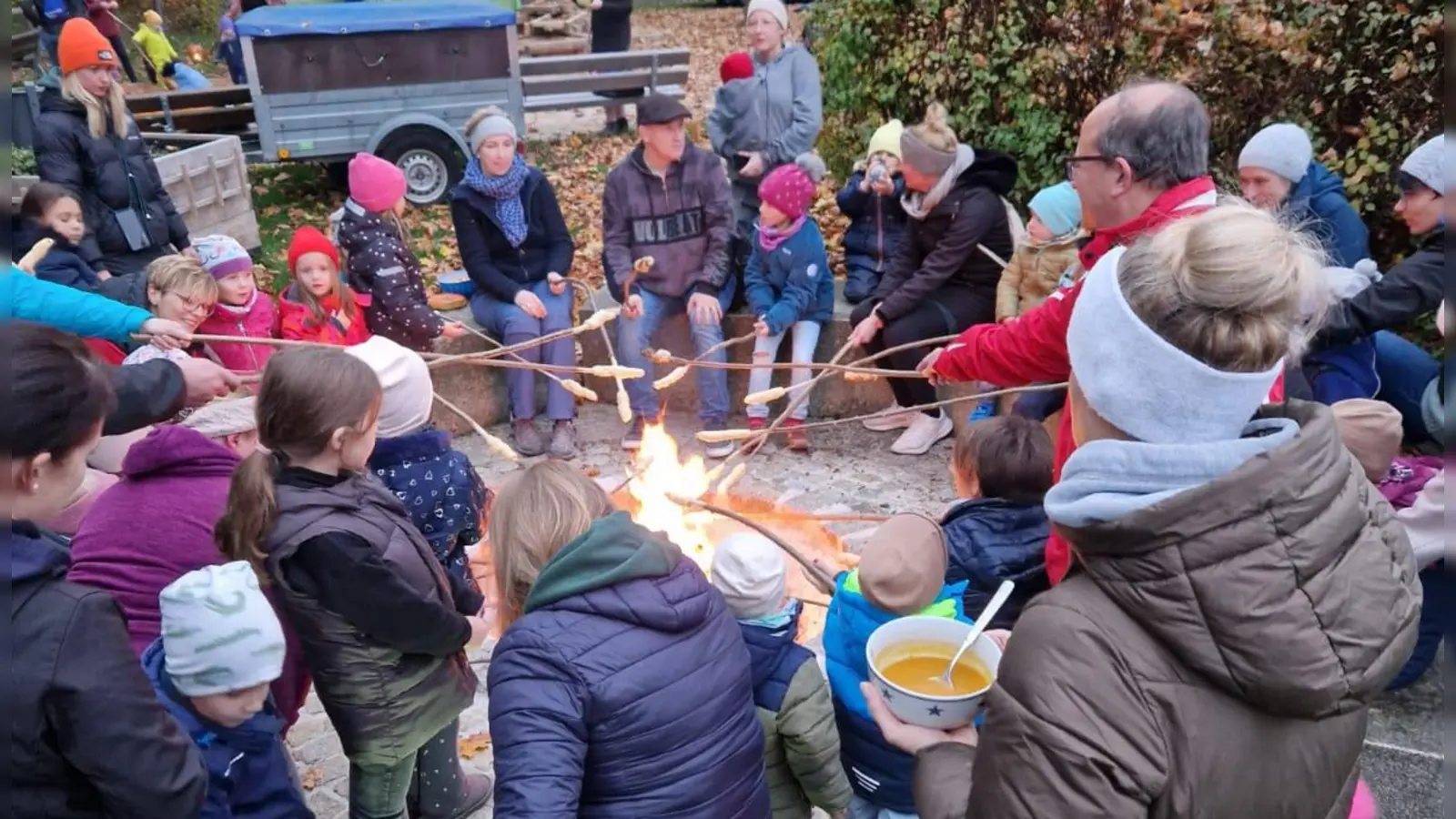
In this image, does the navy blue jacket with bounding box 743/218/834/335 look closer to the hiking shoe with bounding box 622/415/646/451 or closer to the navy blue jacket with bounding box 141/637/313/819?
the hiking shoe with bounding box 622/415/646/451

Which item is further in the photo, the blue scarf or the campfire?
the blue scarf

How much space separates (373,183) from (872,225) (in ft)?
9.59

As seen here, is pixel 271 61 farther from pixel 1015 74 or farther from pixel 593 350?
pixel 1015 74

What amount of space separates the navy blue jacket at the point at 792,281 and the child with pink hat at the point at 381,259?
176cm

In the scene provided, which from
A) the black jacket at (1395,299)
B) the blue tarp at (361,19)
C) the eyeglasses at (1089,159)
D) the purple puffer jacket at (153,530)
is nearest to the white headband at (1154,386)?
the eyeglasses at (1089,159)

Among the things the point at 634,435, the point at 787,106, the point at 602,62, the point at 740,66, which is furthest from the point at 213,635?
the point at 602,62

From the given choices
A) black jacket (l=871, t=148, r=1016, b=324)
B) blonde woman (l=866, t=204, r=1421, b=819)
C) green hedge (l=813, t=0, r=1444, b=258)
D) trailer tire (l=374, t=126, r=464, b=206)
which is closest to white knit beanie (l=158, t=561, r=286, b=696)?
blonde woman (l=866, t=204, r=1421, b=819)

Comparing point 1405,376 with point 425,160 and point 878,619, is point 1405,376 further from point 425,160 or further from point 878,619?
point 425,160

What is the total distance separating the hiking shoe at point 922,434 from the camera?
626 cm

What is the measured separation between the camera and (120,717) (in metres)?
1.86

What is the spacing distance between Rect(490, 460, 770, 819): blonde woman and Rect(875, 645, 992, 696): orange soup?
1.21ft

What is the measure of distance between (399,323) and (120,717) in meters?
4.30

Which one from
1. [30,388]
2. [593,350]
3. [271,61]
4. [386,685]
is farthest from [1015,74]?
[271,61]

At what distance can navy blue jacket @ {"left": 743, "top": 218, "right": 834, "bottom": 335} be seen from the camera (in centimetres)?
617
